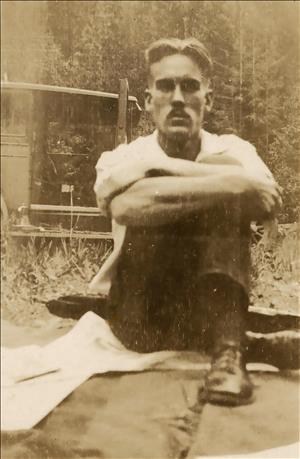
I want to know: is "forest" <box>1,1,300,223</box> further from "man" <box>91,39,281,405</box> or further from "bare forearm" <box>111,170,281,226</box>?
"bare forearm" <box>111,170,281,226</box>

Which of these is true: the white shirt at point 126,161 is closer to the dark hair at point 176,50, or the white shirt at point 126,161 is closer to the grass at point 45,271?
the grass at point 45,271

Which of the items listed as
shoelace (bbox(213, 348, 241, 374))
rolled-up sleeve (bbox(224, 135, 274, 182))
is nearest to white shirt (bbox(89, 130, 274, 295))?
rolled-up sleeve (bbox(224, 135, 274, 182))

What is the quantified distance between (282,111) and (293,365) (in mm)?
1127

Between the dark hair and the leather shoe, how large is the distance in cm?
117

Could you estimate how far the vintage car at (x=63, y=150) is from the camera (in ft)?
9.04

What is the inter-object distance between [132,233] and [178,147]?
1.34ft

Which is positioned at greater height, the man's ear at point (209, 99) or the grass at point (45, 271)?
the man's ear at point (209, 99)

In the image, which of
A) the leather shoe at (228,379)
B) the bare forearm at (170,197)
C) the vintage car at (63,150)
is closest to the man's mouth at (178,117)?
the vintage car at (63,150)

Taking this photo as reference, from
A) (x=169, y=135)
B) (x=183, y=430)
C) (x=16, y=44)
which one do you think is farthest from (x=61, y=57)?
(x=183, y=430)

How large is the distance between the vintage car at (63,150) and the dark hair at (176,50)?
0.16 metres

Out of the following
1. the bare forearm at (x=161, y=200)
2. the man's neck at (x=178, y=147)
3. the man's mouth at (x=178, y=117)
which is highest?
the man's mouth at (x=178, y=117)

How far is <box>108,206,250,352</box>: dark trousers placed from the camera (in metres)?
2.77

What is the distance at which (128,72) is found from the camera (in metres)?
2.80

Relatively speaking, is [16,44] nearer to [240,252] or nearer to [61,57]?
[61,57]
